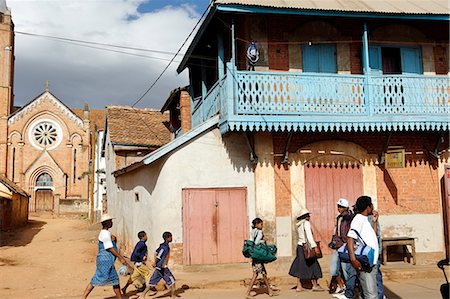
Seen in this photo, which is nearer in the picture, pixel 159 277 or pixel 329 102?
pixel 159 277

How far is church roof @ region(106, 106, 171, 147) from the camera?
20.2 meters

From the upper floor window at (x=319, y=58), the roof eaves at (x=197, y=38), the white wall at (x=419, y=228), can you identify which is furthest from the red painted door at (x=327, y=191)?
the roof eaves at (x=197, y=38)

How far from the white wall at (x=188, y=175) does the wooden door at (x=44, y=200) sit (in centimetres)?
3769

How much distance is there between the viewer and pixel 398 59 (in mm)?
13117

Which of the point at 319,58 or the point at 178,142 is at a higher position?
the point at 319,58

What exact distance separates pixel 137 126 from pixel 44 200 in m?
29.8

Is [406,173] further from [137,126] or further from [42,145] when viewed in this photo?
[42,145]

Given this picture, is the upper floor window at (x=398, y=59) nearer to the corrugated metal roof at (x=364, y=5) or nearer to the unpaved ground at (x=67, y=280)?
the corrugated metal roof at (x=364, y=5)

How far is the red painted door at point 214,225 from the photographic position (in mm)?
11273

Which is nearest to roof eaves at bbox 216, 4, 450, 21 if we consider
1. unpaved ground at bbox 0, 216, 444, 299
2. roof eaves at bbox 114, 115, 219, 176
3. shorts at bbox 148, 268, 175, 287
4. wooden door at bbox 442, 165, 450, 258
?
roof eaves at bbox 114, 115, 219, 176

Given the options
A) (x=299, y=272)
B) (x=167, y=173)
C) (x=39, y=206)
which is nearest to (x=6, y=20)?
(x=39, y=206)

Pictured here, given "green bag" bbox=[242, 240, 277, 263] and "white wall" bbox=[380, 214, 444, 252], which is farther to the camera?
"white wall" bbox=[380, 214, 444, 252]

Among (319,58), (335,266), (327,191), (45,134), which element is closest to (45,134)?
(45,134)

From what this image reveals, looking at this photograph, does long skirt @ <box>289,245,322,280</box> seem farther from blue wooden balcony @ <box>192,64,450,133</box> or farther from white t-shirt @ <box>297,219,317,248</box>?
blue wooden balcony @ <box>192,64,450,133</box>
